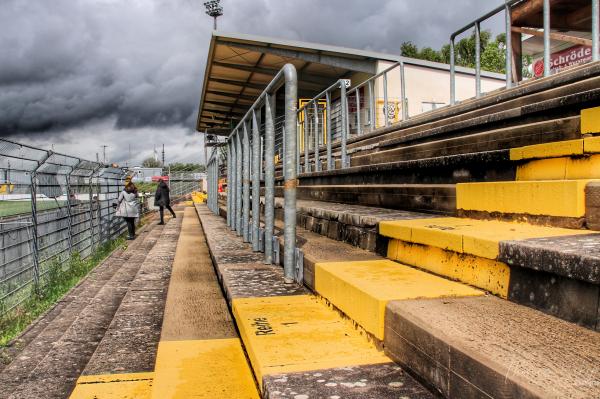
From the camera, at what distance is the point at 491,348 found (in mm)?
1385

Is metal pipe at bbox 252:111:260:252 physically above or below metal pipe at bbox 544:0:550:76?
below

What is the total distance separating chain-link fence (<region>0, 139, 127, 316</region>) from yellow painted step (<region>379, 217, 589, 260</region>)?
4130mm

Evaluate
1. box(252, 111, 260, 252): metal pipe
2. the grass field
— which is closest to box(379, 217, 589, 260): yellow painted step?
box(252, 111, 260, 252): metal pipe

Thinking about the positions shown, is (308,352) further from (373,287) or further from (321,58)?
(321,58)

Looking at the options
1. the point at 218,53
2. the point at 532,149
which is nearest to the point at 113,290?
the point at 532,149

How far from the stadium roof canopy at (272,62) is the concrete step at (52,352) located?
38.5 feet

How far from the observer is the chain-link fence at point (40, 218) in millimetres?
5355

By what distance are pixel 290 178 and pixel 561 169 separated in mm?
1646

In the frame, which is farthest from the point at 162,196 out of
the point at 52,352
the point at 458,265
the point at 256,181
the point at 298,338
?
the point at 458,265

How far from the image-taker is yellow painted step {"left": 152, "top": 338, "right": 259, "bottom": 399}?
2.00 metres

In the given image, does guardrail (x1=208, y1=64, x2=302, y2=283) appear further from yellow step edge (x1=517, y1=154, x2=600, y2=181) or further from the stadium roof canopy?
the stadium roof canopy

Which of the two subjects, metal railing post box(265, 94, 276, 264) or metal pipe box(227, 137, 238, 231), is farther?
metal pipe box(227, 137, 238, 231)

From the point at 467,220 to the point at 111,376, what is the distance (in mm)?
2217

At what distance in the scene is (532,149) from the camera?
2721 mm
